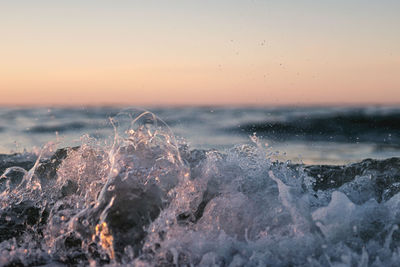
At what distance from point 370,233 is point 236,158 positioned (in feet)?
3.84

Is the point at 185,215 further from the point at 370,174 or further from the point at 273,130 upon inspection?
the point at 273,130

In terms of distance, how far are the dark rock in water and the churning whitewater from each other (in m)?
0.09

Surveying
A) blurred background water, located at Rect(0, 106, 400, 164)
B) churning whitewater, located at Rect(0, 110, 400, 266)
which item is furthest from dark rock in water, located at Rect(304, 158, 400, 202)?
blurred background water, located at Rect(0, 106, 400, 164)

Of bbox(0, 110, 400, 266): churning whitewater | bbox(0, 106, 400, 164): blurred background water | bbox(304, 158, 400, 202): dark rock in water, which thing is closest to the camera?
bbox(0, 110, 400, 266): churning whitewater

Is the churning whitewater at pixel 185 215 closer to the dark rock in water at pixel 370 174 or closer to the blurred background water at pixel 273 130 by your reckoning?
the dark rock in water at pixel 370 174

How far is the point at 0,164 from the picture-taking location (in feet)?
20.4

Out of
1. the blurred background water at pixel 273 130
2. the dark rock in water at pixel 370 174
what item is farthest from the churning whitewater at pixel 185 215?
the blurred background water at pixel 273 130

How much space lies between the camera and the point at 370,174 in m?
4.11

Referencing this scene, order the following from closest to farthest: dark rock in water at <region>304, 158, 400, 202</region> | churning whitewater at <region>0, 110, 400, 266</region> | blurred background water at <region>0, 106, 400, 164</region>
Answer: churning whitewater at <region>0, 110, 400, 266</region>
dark rock in water at <region>304, 158, 400, 202</region>
blurred background water at <region>0, 106, 400, 164</region>

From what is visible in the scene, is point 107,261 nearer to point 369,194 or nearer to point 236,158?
point 236,158

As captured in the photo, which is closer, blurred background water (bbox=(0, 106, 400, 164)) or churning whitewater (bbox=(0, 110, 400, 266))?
churning whitewater (bbox=(0, 110, 400, 266))

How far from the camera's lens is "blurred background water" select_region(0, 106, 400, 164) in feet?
33.2

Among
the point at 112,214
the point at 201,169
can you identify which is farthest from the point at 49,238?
the point at 201,169

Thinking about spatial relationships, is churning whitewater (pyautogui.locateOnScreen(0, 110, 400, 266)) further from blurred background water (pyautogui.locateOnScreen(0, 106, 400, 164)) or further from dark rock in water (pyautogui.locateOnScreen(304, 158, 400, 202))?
blurred background water (pyautogui.locateOnScreen(0, 106, 400, 164))
